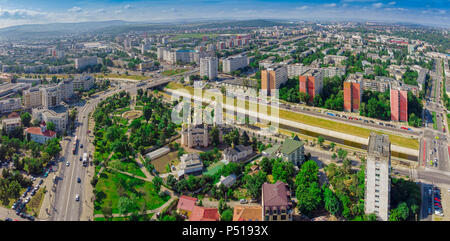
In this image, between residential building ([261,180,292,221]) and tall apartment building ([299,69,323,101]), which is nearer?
residential building ([261,180,292,221])

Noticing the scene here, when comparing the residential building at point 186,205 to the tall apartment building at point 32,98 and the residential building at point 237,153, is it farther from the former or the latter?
the tall apartment building at point 32,98

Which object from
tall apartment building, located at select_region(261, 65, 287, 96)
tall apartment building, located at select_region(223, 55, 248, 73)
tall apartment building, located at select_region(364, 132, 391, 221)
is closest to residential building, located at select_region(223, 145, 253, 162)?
tall apartment building, located at select_region(364, 132, 391, 221)

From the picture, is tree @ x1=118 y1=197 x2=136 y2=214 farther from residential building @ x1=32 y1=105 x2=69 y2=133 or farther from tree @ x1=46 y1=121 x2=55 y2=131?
residential building @ x1=32 y1=105 x2=69 y2=133

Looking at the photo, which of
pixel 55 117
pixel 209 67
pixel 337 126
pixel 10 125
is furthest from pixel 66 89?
pixel 337 126

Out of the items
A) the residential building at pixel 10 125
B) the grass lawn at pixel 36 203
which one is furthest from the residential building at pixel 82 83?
the grass lawn at pixel 36 203

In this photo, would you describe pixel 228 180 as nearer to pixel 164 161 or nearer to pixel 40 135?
pixel 164 161

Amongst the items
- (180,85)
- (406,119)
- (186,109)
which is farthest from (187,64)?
(406,119)
